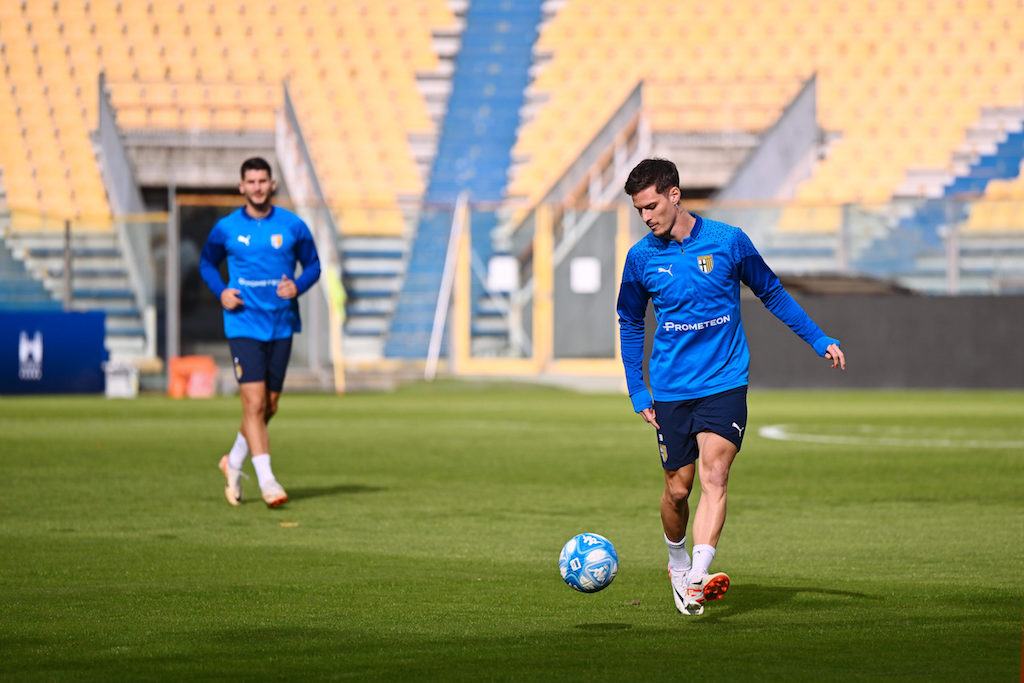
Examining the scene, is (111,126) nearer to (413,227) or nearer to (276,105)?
(276,105)

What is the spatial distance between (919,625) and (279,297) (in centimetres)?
577

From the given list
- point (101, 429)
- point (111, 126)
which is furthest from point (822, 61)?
point (101, 429)

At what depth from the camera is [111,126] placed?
2988 cm

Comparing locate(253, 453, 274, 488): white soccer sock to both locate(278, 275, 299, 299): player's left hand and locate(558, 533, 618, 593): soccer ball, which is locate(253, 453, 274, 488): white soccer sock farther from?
locate(558, 533, 618, 593): soccer ball

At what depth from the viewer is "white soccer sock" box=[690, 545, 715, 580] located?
6438mm

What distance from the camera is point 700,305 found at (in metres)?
6.70

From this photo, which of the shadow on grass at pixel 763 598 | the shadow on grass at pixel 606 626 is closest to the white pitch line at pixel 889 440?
the shadow on grass at pixel 763 598

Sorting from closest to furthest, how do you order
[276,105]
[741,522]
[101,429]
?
[741,522]
[101,429]
[276,105]

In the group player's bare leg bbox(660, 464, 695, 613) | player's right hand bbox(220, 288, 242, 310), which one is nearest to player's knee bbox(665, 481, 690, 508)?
player's bare leg bbox(660, 464, 695, 613)

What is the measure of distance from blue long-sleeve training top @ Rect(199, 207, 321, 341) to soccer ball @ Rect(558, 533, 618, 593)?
456 cm

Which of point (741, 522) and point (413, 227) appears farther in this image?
point (413, 227)

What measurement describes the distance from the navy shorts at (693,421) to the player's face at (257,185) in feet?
14.8

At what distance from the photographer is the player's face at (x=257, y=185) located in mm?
10398

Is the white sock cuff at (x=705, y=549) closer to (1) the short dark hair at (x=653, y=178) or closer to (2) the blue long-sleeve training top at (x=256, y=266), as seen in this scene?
(1) the short dark hair at (x=653, y=178)
